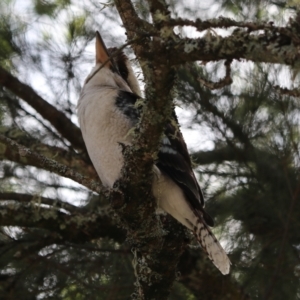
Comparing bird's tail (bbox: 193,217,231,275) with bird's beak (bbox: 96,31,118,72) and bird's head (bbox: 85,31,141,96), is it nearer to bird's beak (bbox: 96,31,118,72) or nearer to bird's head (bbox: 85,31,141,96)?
bird's head (bbox: 85,31,141,96)

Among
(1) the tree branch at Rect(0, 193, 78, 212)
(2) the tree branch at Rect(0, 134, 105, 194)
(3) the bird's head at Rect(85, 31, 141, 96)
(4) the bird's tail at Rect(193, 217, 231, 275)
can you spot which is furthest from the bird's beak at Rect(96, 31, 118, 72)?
(2) the tree branch at Rect(0, 134, 105, 194)

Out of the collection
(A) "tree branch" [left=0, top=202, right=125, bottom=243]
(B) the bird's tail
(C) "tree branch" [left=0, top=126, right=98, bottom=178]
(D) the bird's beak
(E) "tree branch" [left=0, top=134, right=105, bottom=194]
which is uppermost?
(D) the bird's beak

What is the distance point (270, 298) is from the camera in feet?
9.66

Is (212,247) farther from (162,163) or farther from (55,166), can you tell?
(55,166)

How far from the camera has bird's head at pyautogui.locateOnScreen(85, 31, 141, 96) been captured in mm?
3053

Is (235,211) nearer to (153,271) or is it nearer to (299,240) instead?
(299,240)

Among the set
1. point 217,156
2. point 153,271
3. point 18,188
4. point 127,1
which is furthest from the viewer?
point 18,188

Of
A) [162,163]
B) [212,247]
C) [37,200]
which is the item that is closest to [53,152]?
[37,200]

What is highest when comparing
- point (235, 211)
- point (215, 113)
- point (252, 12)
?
point (252, 12)

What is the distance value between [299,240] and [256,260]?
0.21m

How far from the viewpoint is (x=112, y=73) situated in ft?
10.5

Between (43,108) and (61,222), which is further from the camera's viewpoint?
(43,108)

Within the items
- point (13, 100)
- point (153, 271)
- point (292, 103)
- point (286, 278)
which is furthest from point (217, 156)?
point (13, 100)

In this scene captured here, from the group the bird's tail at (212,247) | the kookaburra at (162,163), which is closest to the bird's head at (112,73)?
the kookaburra at (162,163)
